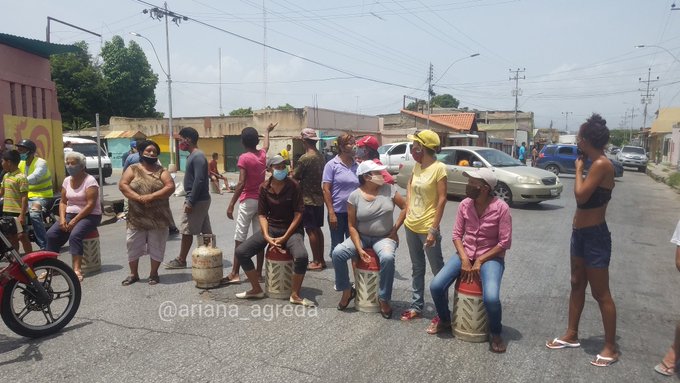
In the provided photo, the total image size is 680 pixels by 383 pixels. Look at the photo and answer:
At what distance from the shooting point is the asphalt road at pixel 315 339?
3.61 meters

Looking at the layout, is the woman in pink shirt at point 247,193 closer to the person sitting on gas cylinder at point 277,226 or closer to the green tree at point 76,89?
the person sitting on gas cylinder at point 277,226

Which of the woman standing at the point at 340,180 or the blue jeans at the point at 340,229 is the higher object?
the woman standing at the point at 340,180

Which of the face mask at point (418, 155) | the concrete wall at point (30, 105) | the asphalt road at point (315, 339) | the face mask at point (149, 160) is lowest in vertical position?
the asphalt road at point (315, 339)

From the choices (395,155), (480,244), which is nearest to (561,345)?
(480,244)

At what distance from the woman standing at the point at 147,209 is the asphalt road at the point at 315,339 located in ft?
1.20

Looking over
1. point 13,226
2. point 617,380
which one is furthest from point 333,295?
point 13,226

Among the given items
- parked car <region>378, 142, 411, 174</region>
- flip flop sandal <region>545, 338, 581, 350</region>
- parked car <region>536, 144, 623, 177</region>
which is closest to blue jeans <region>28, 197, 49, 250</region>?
flip flop sandal <region>545, 338, 581, 350</region>

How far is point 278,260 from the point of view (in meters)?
5.12

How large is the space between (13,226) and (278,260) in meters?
2.59

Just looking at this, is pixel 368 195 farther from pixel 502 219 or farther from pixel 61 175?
pixel 61 175

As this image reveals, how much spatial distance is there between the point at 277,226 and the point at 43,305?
2.22 meters

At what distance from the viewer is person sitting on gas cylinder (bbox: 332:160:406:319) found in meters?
4.69

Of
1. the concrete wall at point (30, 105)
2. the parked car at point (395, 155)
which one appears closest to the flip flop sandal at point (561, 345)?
the concrete wall at point (30, 105)

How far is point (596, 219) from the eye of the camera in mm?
3693
